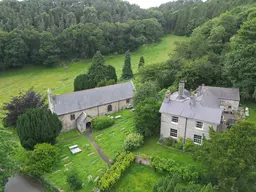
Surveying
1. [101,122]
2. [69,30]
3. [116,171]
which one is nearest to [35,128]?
[101,122]

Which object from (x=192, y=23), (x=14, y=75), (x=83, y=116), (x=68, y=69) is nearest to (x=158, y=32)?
(x=192, y=23)

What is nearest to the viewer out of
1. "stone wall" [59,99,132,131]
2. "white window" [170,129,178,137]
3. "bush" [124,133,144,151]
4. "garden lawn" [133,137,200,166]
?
"garden lawn" [133,137,200,166]

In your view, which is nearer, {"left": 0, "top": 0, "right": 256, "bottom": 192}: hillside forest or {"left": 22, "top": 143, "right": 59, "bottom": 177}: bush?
{"left": 0, "top": 0, "right": 256, "bottom": 192}: hillside forest

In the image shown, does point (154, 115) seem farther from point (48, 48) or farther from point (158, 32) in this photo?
point (158, 32)

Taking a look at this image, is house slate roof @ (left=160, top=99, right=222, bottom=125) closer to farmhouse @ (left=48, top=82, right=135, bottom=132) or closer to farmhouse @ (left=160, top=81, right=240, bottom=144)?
farmhouse @ (left=160, top=81, right=240, bottom=144)

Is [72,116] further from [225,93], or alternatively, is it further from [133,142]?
[225,93]

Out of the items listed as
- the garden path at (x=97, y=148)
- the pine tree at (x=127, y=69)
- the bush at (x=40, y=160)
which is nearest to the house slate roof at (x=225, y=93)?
the garden path at (x=97, y=148)

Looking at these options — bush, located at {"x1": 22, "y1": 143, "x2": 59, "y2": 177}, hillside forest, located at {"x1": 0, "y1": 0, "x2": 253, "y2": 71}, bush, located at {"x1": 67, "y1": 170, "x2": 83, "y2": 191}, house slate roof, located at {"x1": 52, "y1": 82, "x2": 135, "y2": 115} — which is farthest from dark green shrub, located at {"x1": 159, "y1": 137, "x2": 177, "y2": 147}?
hillside forest, located at {"x1": 0, "y1": 0, "x2": 253, "y2": 71}
